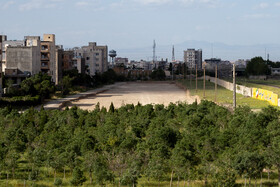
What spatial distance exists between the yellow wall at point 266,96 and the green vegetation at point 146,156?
66.1ft

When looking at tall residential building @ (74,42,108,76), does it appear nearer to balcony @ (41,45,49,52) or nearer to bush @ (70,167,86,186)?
balcony @ (41,45,49,52)

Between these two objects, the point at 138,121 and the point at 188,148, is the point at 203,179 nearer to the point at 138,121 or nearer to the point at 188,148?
the point at 188,148

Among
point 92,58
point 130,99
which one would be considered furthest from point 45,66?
point 92,58

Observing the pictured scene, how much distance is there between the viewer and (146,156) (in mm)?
21609

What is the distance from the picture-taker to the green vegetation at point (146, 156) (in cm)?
1941

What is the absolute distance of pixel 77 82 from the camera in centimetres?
9200

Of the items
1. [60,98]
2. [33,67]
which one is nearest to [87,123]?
[60,98]

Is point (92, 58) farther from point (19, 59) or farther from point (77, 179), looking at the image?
point (77, 179)

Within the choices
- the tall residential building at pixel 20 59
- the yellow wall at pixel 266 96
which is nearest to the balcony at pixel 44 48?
the tall residential building at pixel 20 59

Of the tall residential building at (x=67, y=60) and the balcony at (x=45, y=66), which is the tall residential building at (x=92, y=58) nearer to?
the tall residential building at (x=67, y=60)

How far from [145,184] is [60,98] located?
47504 mm

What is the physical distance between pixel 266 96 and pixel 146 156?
35590 millimetres

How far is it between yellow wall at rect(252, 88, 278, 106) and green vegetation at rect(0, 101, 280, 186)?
66.1ft

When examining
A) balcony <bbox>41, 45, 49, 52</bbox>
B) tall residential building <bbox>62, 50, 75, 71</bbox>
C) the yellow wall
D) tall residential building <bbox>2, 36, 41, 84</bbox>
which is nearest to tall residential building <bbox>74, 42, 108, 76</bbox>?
tall residential building <bbox>62, 50, 75, 71</bbox>
